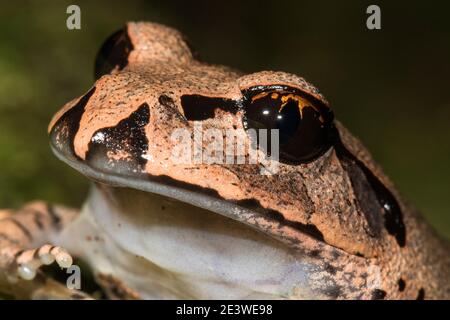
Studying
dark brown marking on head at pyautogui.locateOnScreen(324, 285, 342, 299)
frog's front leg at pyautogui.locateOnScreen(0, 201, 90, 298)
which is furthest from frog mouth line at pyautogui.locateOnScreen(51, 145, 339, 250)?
frog's front leg at pyautogui.locateOnScreen(0, 201, 90, 298)

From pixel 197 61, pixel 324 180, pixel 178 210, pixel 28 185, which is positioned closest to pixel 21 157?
pixel 28 185

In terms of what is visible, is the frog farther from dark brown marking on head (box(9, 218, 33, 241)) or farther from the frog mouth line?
dark brown marking on head (box(9, 218, 33, 241))

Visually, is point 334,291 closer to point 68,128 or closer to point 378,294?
point 378,294

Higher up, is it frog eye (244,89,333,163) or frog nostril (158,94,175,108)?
frog nostril (158,94,175,108)

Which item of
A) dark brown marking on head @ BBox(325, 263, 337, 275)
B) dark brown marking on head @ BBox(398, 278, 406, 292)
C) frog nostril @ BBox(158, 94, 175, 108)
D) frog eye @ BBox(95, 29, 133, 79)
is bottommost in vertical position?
dark brown marking on head @ BBox(398, 278, 406, 292)

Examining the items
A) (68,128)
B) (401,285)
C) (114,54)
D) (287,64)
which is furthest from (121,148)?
(287,64)

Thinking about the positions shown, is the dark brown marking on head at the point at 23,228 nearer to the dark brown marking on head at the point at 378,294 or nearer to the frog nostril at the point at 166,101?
the frog nostril at the point at 166,101

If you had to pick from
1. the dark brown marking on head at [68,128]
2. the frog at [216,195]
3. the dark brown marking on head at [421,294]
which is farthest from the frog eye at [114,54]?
the dark brown marking on head at [421,294]
